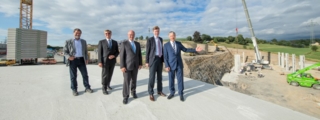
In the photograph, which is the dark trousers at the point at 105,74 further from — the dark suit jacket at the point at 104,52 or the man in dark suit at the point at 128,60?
the man in dark suit at the point at 128,60

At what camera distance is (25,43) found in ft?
48.3

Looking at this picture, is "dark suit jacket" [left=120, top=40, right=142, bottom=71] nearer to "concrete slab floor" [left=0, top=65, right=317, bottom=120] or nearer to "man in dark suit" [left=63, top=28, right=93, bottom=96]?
"concrete slab floor" [left=0, top=65, right=317, bottom=120]

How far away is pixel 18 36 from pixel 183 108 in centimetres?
1910

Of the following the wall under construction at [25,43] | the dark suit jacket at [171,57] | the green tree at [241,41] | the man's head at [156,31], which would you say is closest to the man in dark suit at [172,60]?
the dark suit jacket at [171,57]

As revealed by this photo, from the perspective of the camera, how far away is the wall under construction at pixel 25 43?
46.2ft

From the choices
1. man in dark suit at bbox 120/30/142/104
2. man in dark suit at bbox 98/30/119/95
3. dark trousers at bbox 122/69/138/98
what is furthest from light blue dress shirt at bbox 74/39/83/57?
dark trousers at bbox 122/69/138/98

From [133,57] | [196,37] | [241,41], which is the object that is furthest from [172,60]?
[241,41]

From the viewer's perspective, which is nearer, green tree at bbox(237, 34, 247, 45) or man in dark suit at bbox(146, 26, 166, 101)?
man in dark suit at bbox(146, 26, 166, 101)

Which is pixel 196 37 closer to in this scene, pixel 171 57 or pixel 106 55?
pixel 171 57

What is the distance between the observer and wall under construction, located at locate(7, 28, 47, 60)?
14.1 meters

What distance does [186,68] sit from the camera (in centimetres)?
1447

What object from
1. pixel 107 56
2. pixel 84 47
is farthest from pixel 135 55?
pixel 84 47

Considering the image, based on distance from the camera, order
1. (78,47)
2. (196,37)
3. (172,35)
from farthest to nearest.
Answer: (196,37) < (78,47) < (172,35)

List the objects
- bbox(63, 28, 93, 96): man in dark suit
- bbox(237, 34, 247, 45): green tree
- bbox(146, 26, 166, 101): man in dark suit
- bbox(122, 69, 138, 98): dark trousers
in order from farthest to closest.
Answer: bbox(237, 34, 247, 45): green tree → bbox(63, 28, 93, 96): man in dark suit → bbox(146, 26, 166, 101): man in dark suit → bbox(122, 69, 138, 98): dark trousers
